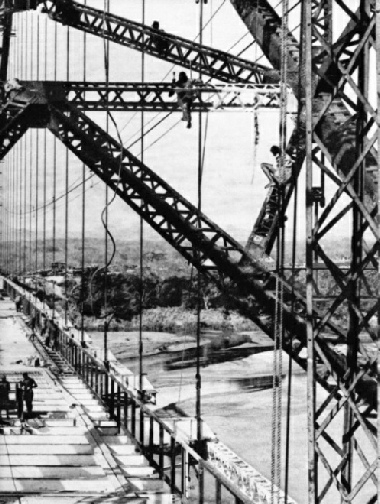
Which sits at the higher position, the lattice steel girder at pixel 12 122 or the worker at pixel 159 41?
the worker at pixel 159 41

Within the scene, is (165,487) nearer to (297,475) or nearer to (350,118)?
(350,118)

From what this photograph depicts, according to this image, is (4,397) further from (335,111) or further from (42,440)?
(335,111)

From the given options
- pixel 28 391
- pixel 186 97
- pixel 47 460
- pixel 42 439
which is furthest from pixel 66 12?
pixel 47 460

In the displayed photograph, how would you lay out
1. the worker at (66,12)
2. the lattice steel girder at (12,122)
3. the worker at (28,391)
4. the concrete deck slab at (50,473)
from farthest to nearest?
the worker at (66,12), the lattice steel girder at (12,122), the worker at (28,391), the concrete deck slab at (50,473)

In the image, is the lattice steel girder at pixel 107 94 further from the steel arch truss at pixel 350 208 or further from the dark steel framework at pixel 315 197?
the steel arch truss at pixel 350 208

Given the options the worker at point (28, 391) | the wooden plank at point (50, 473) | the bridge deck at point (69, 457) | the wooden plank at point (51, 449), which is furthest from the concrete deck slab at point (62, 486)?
the worker at point (28, 391)

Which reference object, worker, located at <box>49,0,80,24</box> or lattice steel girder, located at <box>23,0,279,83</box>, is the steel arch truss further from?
worker, located at <box>49,0,80,24</box>
